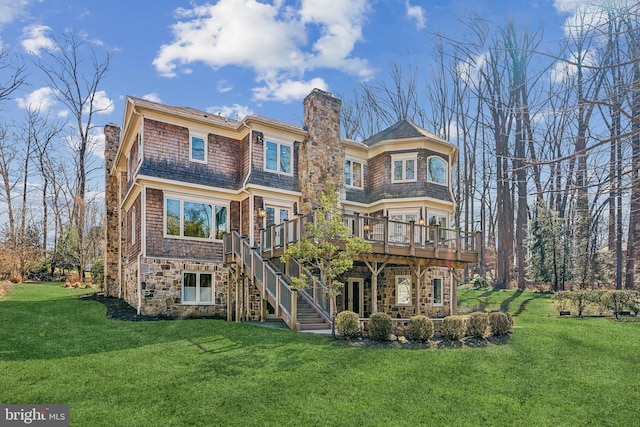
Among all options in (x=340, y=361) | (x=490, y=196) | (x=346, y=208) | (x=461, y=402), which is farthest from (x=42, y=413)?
(x=490, y=196)

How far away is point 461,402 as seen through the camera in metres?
7.58

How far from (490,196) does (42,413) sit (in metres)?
35.4

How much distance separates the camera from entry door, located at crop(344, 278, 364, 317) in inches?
779

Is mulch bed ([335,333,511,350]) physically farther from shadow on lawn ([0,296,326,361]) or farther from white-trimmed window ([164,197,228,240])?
white-trimmed window ([164,197,228,240])

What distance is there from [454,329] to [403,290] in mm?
8974

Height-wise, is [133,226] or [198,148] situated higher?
[198,148]

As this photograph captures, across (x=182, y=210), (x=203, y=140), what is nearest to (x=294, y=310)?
(x=182, y=210)

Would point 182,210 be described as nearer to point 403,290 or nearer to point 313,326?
point 313,326

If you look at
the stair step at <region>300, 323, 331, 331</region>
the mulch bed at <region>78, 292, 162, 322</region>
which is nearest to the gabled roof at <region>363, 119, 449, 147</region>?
the stair step at <region>300, 323, 331, 331</region>

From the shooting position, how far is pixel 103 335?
1176 centimetres

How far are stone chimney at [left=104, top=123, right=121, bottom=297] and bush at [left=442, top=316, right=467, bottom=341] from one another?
1539 centimetres

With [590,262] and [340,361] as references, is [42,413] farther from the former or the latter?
[590,262]

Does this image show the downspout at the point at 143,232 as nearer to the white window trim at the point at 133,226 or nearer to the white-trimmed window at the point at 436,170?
the white window trim at the point at 133,226

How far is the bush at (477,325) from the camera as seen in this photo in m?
12.1
